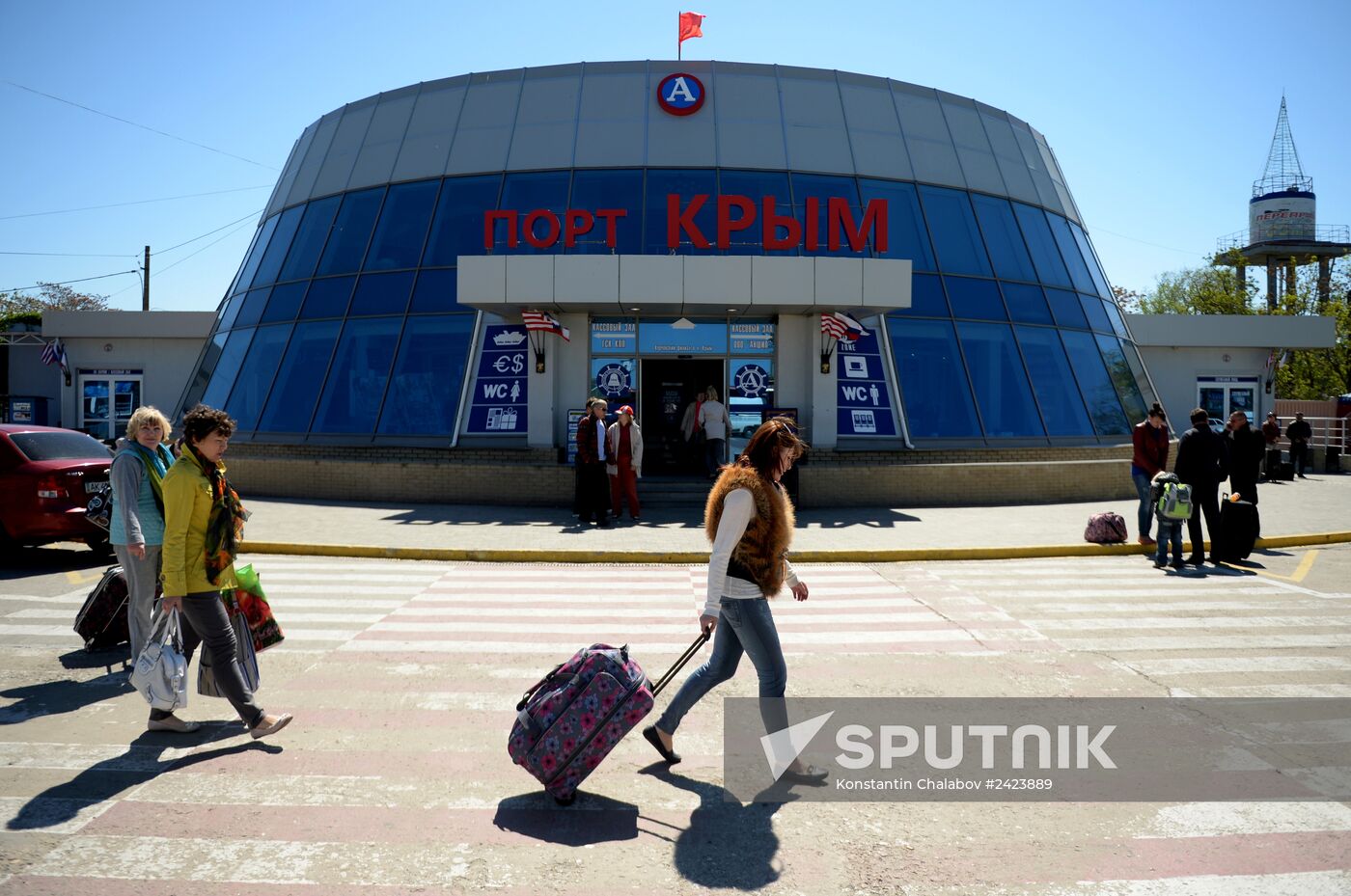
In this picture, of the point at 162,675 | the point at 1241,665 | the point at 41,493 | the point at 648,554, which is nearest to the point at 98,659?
the point at 162,675

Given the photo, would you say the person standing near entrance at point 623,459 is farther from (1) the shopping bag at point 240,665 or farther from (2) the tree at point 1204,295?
(2) the tree at point 1204,295

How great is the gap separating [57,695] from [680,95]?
20.4m

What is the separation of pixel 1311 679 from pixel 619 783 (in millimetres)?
5594

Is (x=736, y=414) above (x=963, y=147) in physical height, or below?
below

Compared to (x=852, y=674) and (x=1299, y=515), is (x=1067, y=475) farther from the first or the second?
(x=852, y=674)

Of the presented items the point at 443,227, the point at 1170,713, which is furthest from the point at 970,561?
the point at 443,227

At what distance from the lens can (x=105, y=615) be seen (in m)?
7.72

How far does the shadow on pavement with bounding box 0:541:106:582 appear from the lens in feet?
38.2

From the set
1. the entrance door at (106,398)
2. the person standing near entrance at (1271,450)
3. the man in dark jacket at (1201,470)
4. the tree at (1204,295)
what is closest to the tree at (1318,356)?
the tree at (1204,295)

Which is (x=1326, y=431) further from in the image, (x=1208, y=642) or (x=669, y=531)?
(x=1208, y=642)

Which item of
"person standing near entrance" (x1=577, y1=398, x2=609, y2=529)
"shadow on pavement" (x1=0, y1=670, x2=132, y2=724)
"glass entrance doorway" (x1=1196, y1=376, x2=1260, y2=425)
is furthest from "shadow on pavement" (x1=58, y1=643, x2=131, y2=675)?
"glass entrance doorway" (x1=1196, y1=376, x2=1260, y2=425)

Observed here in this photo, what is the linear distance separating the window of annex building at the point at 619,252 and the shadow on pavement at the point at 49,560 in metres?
7.64

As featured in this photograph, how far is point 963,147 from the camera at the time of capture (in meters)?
24.8

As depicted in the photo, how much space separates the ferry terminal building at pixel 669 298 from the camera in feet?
61.0
